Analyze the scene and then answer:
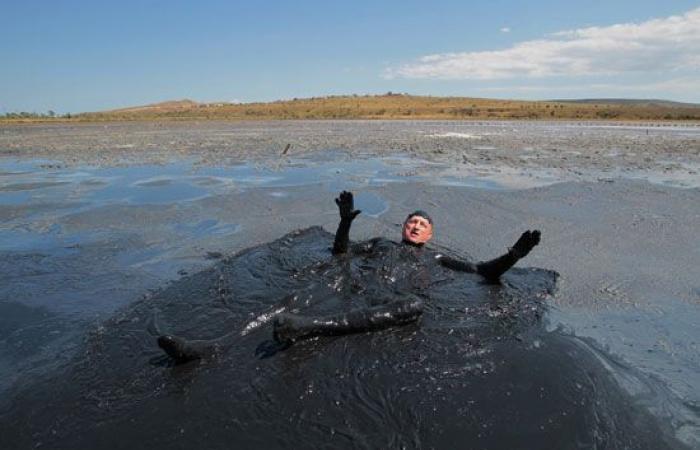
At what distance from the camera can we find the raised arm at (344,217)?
6.53 meters

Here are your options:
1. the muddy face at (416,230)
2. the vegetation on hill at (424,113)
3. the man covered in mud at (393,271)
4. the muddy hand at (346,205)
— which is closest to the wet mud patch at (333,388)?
the man covered in mud at (393,271)

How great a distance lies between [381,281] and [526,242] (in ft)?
5.42

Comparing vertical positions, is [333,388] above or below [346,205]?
below

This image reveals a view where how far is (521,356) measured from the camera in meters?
4.50

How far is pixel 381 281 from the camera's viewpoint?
241 inches

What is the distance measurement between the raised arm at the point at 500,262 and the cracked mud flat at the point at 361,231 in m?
0.63

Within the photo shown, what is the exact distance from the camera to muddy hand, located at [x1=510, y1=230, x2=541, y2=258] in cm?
579

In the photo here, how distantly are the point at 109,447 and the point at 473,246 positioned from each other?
6.09m

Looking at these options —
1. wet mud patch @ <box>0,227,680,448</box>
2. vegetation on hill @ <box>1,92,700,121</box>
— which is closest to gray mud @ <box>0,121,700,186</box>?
wet mud patch @ <box>0,227,680,448</box>

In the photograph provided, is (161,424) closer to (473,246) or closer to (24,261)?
(24,261)

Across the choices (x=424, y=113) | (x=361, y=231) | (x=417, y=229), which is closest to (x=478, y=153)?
(x=361, y=231)

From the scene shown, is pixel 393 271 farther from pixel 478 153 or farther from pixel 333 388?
pixel 478 153

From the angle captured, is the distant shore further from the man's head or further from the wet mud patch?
the wet mud patch

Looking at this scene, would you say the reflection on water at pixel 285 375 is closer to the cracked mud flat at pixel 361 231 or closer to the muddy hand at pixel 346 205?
the cracked mud flat at pixel 361 231
